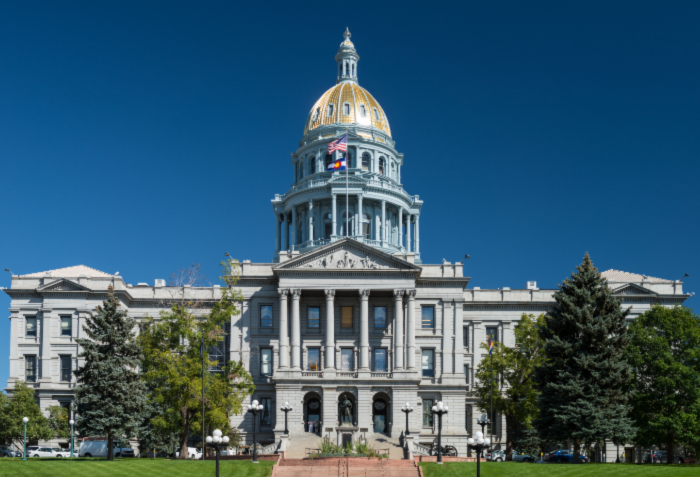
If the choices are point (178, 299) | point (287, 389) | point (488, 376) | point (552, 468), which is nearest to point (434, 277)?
point (488, 376)

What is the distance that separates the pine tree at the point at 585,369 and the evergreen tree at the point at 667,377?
2.83 meters

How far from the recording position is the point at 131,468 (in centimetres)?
4706

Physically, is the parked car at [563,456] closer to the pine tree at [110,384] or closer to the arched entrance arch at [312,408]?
the arched entrance arch at [312,408]

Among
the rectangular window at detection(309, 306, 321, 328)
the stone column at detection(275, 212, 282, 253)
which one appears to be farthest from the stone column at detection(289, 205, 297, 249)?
the rectangular window at detection(309, 306, 321, 328)

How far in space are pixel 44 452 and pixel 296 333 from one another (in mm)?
21694

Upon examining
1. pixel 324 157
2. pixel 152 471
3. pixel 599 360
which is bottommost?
pixel 152 471

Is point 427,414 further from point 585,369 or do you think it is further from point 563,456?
point 585,369

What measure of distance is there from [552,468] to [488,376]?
819 inches

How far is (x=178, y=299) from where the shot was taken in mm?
71000

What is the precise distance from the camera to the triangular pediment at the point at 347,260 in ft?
231

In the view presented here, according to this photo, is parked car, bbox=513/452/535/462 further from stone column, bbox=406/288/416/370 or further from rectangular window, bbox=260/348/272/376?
rectangular window, bbox=260/348/272/376

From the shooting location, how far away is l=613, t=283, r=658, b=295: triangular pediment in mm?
78750

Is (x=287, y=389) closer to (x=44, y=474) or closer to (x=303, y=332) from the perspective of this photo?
(x=303, y=332)

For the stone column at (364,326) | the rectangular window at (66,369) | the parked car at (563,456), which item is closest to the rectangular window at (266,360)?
the stone column at (364,326)
